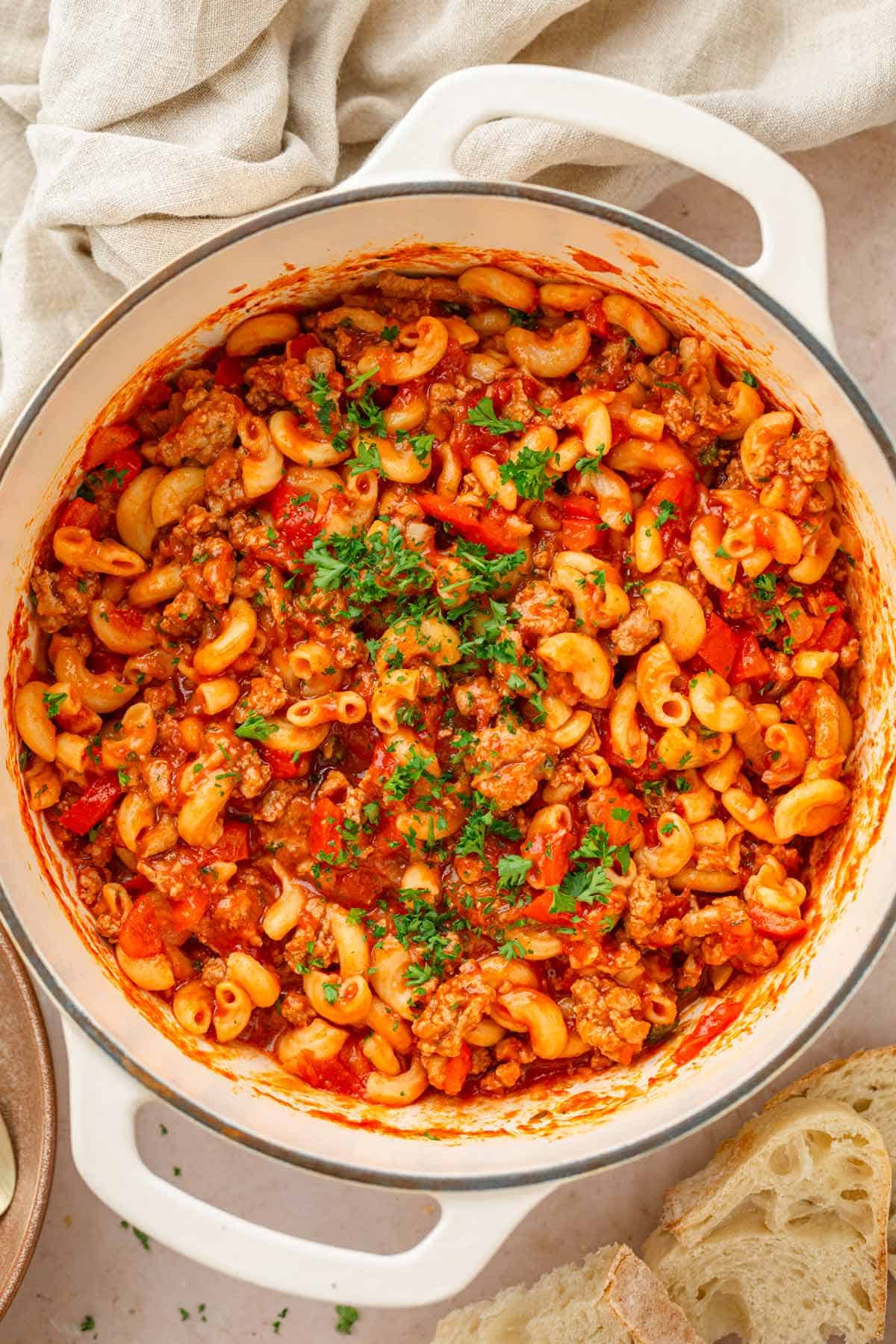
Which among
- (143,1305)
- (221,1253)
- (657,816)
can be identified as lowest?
(143,1305)

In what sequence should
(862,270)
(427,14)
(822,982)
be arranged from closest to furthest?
(822,982), (427,14), (862,270)

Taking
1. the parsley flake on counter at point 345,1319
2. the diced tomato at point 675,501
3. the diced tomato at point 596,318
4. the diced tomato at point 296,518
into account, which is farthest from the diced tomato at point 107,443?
the parsley flake on counter at point 345,1319

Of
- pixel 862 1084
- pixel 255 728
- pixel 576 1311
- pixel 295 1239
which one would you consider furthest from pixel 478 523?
pixel 576 1311

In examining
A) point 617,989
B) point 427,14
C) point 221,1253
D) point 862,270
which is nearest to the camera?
point 221,1253

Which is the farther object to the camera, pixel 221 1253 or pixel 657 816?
pixel 657 816

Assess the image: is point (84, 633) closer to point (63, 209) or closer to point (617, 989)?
point (63, 209)

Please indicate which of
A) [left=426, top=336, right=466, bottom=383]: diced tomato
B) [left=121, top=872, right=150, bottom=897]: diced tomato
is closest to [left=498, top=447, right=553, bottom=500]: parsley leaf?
[left=426, top=336, right=466, bottom=383]: diced tomato

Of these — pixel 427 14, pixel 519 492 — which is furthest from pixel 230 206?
pixel 519 492

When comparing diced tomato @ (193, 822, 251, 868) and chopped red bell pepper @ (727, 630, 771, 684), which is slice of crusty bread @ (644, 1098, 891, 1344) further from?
diced tomato @ (193, 822, 251, 868)

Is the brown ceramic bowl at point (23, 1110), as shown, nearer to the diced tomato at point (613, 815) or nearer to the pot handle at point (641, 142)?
the diced tomato at point (613, 815)
